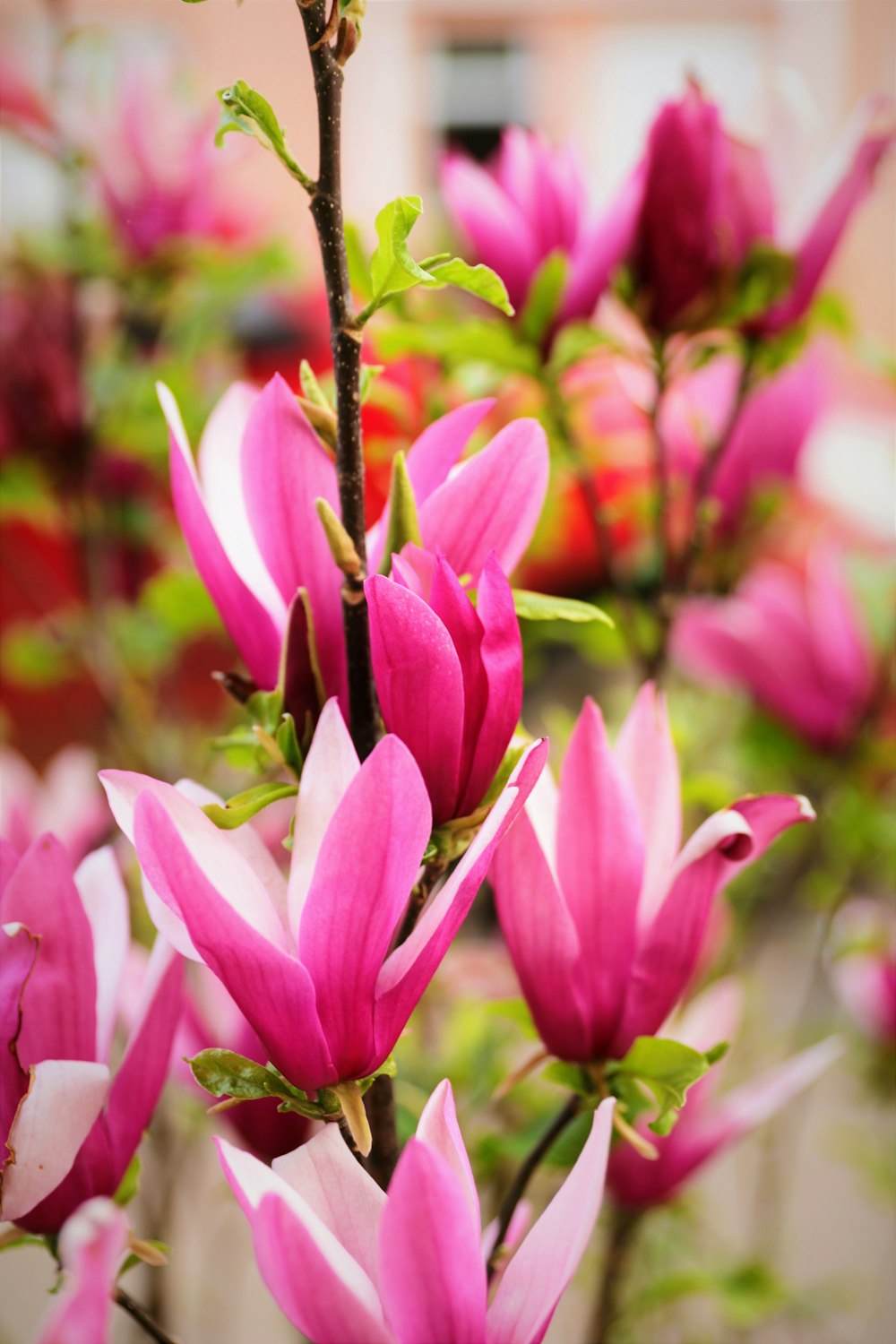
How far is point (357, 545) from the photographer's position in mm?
254

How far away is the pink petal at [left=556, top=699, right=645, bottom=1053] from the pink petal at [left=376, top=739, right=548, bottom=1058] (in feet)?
0.12

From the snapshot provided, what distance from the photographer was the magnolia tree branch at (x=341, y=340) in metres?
0.23

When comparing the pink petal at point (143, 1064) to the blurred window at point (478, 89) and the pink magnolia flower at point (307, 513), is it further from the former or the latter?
the blurred window at point (478, 89)

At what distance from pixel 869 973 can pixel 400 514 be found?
0.61 meters

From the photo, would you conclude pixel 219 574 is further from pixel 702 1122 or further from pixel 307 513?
pixel 702 1122

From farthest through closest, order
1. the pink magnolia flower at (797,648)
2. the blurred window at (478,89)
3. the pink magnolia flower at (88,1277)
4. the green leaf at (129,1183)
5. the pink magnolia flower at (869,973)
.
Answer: the blurred window at (478,89)
the pink magnolia flower at (869,973)
the pink magnolia flower at (797,648)
the green leaf at (129,1183)
the pink magnolia flower at (88,1277)

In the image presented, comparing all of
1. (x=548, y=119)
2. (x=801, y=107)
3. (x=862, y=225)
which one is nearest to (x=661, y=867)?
(x=801, y=107)

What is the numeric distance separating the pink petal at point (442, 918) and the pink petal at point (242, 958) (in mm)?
15

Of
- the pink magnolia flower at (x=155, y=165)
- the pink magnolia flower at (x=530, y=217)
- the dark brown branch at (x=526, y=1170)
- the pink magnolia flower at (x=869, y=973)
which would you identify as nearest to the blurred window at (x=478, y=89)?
the pink magnolia flower at (x=155, y=165)

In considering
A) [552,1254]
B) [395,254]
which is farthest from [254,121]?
[552,1254]

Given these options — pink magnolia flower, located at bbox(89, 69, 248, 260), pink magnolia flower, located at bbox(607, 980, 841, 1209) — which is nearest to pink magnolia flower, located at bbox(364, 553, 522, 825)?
pink magnolia flower, located at bbox(607, 980, 841, 1209)

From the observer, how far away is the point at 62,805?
1.83 feet

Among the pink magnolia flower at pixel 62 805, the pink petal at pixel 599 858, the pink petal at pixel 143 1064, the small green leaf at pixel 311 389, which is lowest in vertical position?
the pink magnolia flower at pixel 62 805

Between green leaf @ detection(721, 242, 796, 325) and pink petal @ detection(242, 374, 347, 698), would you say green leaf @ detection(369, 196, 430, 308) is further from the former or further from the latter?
green leaf @ detection(721, 242, 796, 325)
